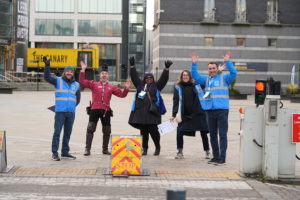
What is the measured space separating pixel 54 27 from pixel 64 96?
78.4 meters

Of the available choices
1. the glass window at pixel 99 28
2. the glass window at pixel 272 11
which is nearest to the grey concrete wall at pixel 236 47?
the glass window at pixel 272 11

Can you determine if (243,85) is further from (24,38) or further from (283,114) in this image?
(283,114)

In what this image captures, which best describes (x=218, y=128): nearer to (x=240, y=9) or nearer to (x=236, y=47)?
(x=240, y=9)

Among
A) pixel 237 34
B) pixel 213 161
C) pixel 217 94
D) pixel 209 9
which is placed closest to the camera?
pixel 217 94

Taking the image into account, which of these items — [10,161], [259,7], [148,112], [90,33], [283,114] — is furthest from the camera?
[90,33]

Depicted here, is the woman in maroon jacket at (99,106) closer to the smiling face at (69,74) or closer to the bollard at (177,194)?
the smiling face at (69,74)

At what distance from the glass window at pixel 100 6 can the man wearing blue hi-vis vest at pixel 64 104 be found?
7718 cm

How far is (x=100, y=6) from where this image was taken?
89.1 m

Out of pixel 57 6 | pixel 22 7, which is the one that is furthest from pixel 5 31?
pixel 57 6

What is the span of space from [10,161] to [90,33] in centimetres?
7815

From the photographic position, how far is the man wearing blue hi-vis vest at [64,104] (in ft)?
40.3

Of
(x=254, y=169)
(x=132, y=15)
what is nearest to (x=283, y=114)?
(x=254, y=169)

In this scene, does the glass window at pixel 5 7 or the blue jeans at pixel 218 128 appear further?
the glass window at pixel 5 7

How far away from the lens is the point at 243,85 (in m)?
60.4
